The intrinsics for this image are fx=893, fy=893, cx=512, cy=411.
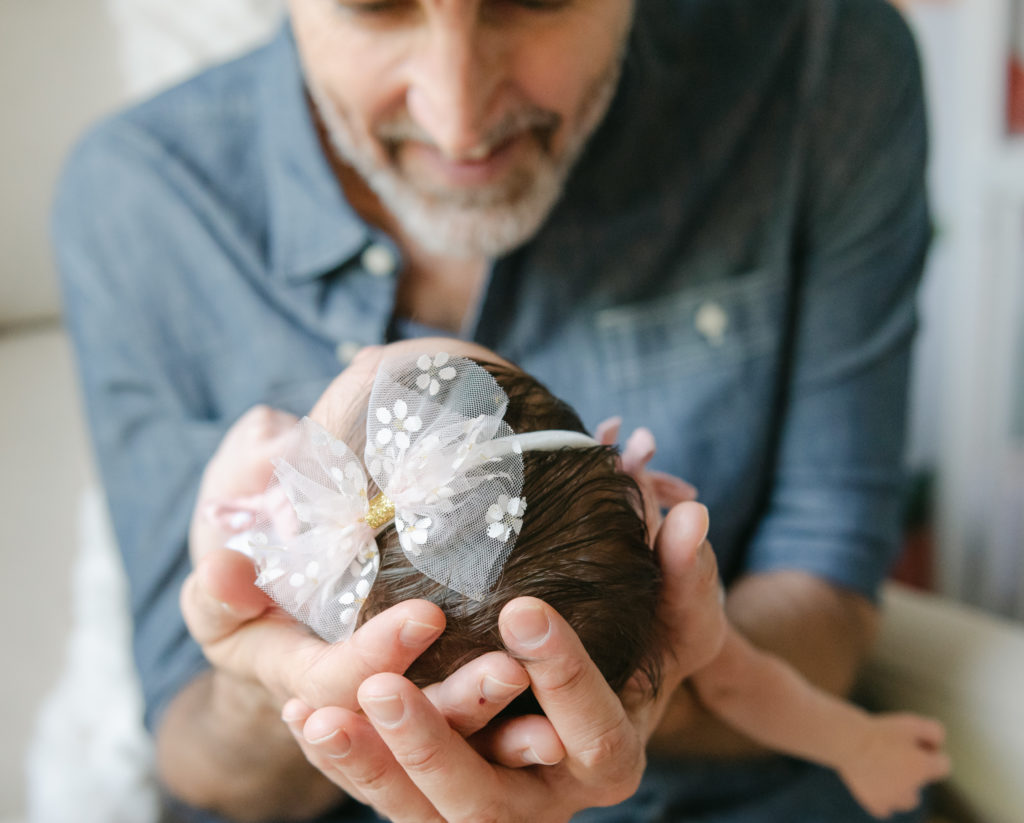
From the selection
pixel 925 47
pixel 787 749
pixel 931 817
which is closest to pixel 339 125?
pixel 787 749

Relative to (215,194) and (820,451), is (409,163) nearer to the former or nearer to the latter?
(215,194)

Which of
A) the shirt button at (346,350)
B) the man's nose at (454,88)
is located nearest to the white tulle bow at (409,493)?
the man's nose at (454,88)

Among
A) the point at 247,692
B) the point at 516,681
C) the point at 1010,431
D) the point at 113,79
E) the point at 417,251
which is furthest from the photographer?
the point at 1010,431

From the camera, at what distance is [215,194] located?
1082 millimetres

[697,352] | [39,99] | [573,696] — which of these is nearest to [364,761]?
[573,696]

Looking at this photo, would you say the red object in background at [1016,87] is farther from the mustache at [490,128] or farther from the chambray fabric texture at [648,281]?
the mustache at [490,128]

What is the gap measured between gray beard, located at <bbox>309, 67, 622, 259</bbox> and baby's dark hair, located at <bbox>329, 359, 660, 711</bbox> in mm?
359

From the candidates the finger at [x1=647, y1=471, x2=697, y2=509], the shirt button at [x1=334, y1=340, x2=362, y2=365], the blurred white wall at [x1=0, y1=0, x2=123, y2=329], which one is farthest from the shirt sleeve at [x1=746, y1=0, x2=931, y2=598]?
the blurred white wall at [x1=0, y1=0, x2=123, y2=329]

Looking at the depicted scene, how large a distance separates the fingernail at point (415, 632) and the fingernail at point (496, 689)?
0.04 meters

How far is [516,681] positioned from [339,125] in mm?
657

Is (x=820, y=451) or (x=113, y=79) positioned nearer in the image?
(x=820, y=451)

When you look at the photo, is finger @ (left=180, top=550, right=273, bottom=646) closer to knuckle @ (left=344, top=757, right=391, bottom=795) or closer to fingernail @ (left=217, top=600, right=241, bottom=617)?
fingernail @ (left=217, top=600, right=241, bottom=617)

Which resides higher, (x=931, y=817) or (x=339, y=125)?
(x=339, y=125)

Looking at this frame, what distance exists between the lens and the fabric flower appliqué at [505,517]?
545mm
